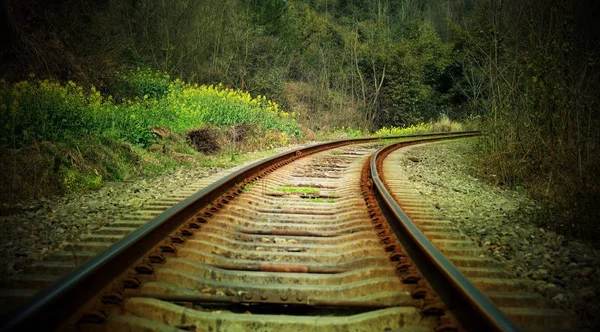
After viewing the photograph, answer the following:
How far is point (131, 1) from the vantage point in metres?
21.1

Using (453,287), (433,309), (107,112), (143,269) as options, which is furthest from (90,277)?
(107,112)

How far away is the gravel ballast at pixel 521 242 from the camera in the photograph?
9.53 ft

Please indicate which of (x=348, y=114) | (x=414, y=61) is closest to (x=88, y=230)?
(x=348, y=114)

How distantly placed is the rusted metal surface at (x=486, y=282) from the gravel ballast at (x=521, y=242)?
0.45 feet

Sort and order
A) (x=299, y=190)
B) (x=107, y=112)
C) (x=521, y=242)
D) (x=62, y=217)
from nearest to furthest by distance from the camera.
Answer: (x=521, y=242) < (x=62, y=217) < (x=299, y=190) < (x=107, y=112)

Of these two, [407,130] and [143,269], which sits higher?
[407,130]

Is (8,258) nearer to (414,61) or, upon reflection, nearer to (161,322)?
(161,322)

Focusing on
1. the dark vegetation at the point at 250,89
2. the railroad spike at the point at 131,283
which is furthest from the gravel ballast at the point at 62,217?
the railroad spike at the point at 131,283

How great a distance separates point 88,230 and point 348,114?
22.9m

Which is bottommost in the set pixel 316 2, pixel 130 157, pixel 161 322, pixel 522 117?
pixel 161 322

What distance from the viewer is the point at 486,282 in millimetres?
2953

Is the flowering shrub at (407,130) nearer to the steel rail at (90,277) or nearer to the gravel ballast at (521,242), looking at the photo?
the gravel ballast at (521,242)

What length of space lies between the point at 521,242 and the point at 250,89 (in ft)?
64.2

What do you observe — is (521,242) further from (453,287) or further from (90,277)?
(90,277)
